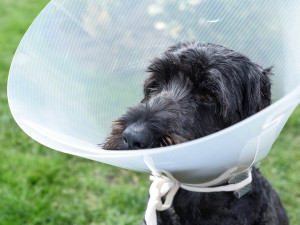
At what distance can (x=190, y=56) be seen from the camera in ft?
Result: 8.79

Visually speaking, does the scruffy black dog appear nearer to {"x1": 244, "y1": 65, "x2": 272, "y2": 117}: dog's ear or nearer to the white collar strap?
{"x1": 244, "y1": 65, "x2": 272, "y2": 117}: dog's ear

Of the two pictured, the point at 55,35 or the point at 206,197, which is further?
the point at 206,197

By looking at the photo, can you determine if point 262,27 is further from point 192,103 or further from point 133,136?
point 133,136

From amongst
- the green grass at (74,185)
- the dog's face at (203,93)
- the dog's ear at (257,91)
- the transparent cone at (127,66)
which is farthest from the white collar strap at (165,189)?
the green grass at (74,185)

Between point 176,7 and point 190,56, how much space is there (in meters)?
0.44

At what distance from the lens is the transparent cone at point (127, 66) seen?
176cm

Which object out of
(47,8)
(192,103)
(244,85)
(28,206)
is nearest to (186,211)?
(192,103)

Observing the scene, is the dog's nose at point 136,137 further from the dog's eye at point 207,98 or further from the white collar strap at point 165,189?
the dog's eye at point 207,98

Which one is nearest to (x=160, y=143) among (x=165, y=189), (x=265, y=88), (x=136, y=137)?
(x=136, y=137)

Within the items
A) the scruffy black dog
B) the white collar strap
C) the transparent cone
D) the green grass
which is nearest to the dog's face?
the scruffy black dog

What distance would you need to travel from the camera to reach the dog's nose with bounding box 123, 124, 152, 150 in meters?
2.24

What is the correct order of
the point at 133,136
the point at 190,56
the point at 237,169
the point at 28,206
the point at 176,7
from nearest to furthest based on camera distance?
the point at 237,169 < the point at 133,136 < the point at 190,56 < the point at 176,7 < the point at 28,206

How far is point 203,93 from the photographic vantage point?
107 inches

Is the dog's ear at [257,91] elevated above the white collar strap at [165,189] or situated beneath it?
elevated above
